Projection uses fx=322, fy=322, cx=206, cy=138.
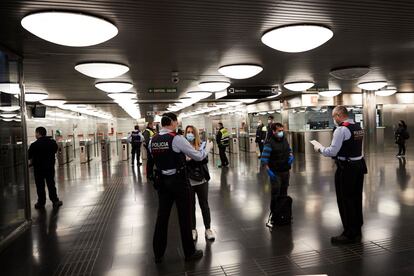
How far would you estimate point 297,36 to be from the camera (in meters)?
4.52

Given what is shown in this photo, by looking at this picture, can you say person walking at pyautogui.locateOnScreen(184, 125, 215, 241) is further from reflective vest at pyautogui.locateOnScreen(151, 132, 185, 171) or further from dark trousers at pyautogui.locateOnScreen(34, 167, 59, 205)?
dark trousers at pyautogui.locateOnScreen(34, 167, 59, 205)

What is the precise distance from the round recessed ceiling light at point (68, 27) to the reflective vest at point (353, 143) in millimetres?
3298

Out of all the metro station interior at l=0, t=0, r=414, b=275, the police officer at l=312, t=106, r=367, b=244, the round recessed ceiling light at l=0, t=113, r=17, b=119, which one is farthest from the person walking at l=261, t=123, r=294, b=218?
the round recessed ceiling light at l=0, t=113, r=17, b=119

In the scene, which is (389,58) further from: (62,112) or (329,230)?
(62,112)

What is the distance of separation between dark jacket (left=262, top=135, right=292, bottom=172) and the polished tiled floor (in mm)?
925

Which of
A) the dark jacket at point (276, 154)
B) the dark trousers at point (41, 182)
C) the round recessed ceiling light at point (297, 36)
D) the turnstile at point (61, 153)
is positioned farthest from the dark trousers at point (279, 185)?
the turnstile at point (61, 153)

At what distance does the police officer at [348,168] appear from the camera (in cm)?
414

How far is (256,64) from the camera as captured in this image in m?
7.23

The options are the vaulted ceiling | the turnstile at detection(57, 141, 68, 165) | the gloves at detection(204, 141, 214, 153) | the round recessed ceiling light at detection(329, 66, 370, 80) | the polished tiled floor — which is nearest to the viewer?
the polished tiled floor

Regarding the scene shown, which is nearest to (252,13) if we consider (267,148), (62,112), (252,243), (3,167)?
(267,148)

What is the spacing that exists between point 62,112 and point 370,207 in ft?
59.6

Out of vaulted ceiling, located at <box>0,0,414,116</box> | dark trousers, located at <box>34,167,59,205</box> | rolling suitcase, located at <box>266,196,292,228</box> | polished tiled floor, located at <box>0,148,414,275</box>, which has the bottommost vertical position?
polished tiled floor, located at <box>0,148,414,275</box>

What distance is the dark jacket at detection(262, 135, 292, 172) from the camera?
16.2ft

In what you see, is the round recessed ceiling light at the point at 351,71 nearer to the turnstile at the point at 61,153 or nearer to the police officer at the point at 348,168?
the police officer at the point at 348,168
